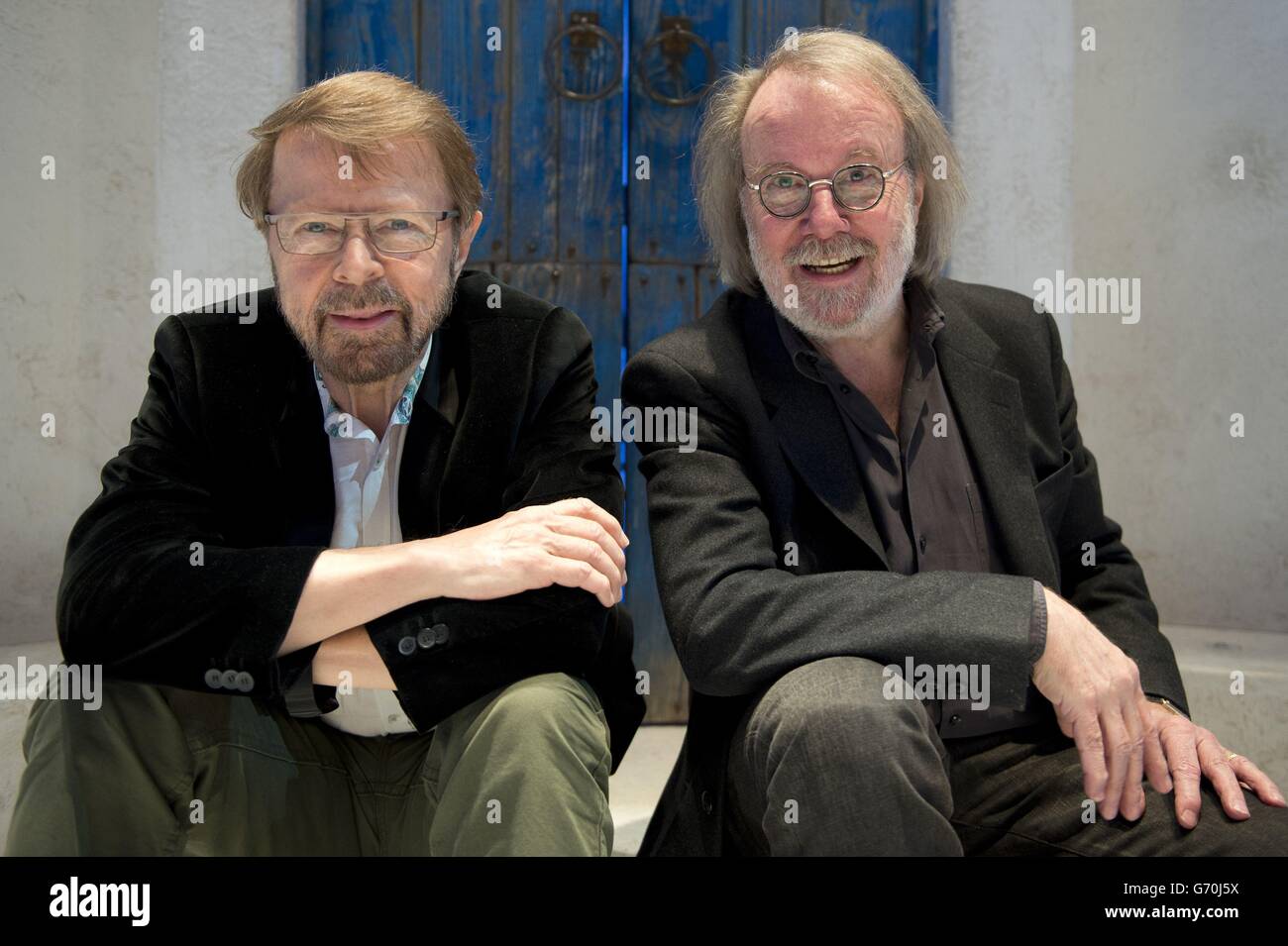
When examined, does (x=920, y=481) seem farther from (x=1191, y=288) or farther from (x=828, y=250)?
(x=1191, y=288)

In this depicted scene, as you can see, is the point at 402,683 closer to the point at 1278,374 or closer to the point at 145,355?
the point at 145,355

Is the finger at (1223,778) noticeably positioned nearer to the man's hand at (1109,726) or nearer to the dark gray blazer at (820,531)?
the man's hand at (1109,726)

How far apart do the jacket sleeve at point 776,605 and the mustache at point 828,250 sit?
0.41m

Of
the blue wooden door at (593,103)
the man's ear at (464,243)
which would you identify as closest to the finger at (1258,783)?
the man's ear at (464,243)

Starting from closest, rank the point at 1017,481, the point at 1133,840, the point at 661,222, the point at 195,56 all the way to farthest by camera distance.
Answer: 1. the point at 1133,840
2. the point at 1017,481
3. the point at 195,56
4. the point at 661,222

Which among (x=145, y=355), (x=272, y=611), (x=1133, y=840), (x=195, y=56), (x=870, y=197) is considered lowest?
(x=1133, y=840)

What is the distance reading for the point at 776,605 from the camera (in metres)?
1.88

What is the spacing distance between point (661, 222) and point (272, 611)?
1894 millimetres

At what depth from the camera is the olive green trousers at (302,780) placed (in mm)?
1782

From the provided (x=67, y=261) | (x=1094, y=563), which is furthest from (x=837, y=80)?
(x=67, y=261)

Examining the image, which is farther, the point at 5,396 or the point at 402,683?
the point at 5,396

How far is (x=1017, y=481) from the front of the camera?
2146 mm

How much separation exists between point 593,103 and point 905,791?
231cm

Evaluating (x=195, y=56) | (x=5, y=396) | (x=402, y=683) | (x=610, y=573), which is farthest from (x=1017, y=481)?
(x=5, y=396)
